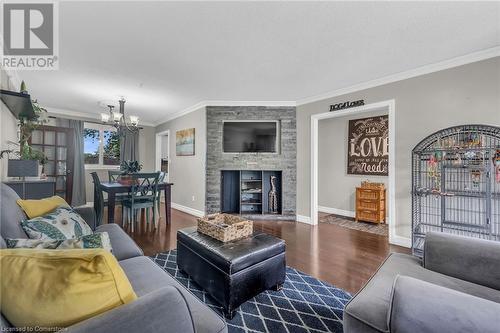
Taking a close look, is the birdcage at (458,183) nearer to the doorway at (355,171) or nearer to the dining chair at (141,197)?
the doorway at (355,171)

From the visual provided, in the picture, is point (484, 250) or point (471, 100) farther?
point (471, 100)

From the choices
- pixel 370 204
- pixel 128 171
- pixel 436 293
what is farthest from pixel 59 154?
pixel 370 204

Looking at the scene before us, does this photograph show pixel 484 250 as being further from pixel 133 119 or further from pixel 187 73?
pixel 133 119

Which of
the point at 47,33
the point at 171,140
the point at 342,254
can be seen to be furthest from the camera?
the point at 171,140

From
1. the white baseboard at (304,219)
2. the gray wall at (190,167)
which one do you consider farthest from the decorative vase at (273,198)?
the gray wall at (190,167)

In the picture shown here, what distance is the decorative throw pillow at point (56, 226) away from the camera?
A: 1.34 m

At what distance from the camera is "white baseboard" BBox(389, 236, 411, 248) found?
3.03m

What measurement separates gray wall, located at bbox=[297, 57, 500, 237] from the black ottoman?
87.2 inches

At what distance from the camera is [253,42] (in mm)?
2344

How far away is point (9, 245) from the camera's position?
102cm

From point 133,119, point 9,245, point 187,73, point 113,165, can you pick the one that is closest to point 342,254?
point 9,245

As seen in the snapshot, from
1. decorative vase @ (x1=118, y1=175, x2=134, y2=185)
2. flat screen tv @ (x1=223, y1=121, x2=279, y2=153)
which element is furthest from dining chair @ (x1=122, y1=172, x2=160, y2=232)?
flat screen tv @ (x1=223, y1=121, x2=279, y2=153)

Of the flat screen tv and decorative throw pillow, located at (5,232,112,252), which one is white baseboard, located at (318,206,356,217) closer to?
the flat screen tv

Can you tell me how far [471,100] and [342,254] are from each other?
2315mm
